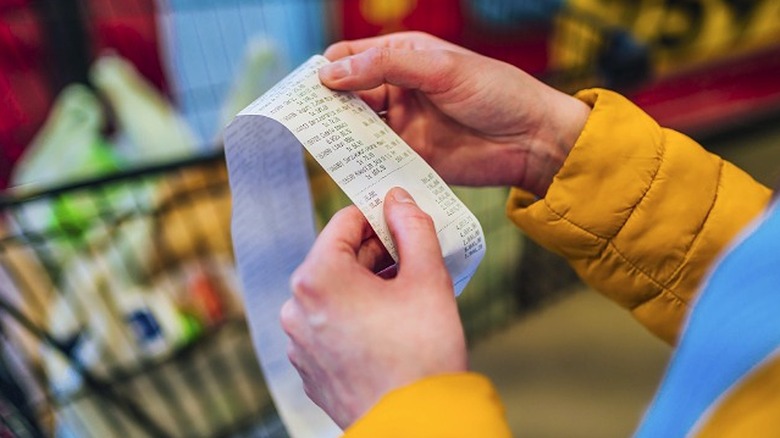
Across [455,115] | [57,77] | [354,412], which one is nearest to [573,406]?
[455,115]

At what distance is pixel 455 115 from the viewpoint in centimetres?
60

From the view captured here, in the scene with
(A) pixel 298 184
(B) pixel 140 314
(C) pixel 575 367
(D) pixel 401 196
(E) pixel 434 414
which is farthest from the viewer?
(C) pixel 575 367

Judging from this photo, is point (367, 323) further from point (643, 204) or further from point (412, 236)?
point (643, 204)

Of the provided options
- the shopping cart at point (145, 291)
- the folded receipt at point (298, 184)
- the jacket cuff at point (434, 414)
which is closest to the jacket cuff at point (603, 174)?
the folded receipt at point (298, 184)

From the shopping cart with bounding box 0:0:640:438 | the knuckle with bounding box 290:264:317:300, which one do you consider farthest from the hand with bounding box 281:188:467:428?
the shopping cart with bounding box 0:0:640:438

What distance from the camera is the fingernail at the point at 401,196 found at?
484 millimetres

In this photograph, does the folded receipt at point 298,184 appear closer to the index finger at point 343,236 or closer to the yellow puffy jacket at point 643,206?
the index finger at point 343,236

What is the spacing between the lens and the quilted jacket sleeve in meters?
0.57

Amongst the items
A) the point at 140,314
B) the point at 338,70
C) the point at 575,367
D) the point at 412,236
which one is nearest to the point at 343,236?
the point at 412,236

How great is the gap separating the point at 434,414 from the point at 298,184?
0.30 m

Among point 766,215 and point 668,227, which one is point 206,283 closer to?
point 668,227

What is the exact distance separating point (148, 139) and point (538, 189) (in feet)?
3.08

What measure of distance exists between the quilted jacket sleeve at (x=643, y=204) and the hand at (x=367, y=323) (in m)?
0.18

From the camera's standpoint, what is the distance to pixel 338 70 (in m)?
0.54
